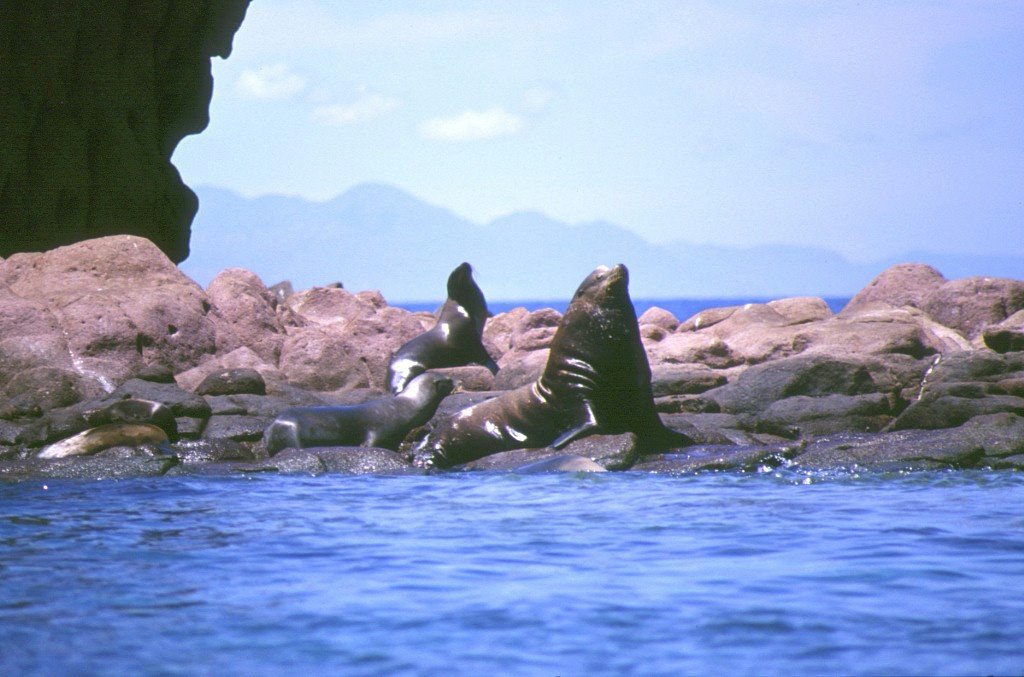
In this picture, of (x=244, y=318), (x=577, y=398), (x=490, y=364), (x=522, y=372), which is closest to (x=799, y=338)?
(x=522, y=372)

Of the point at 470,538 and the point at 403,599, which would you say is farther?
the point at 470,538

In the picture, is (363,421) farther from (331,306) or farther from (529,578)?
(331,306)

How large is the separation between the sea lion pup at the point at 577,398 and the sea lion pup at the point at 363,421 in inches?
26.9

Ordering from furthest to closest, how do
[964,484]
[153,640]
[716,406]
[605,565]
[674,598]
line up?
[716,406], [964,484], [605,565], [674,598], [153,640]

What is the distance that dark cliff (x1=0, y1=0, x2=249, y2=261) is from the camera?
21062 mm

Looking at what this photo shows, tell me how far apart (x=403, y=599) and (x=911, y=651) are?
2.34 meters

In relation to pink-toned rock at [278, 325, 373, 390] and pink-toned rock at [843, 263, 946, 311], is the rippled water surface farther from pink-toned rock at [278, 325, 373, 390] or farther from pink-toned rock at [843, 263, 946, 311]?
pink-toned rock at [843, 263, 946, 311]

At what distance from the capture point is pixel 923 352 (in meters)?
15.6

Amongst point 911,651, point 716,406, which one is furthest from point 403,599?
point 716,406

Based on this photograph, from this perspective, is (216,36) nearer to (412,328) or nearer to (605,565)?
(412,328)

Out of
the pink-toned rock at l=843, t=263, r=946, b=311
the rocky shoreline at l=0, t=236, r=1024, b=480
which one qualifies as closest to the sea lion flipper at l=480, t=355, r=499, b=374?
the rocky shoreline at l=0, t=236, r=1024, b=480

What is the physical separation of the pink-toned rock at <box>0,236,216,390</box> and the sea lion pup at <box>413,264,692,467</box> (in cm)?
496

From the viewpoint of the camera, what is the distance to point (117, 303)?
15.4 metres

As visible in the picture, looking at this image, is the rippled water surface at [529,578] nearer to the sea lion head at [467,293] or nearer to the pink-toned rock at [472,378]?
the pink-toned rock at [472,378]
